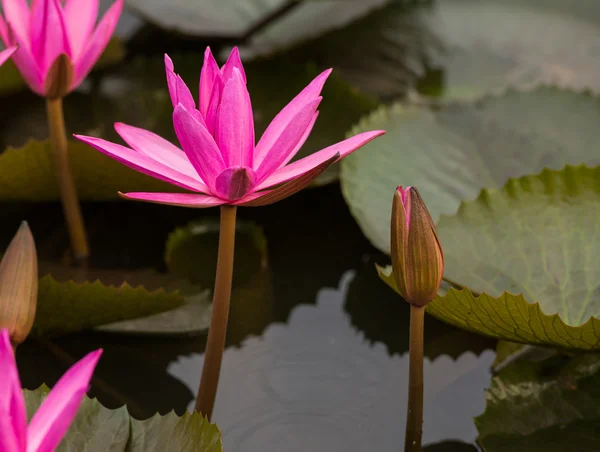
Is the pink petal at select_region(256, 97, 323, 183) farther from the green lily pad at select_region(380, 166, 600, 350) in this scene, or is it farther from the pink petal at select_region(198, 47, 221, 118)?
the green lily pad at select_region(380, 166, 600, 350)

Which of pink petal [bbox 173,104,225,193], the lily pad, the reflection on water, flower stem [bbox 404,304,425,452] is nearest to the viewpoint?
pink petal [bbox 173,104,225,193]

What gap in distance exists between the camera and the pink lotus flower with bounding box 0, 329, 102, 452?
46cm

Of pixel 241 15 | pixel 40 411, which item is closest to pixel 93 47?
pixel 40 411

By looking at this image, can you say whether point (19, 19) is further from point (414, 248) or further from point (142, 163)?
point (414, 248)

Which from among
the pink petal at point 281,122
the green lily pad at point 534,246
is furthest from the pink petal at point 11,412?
the green lily pad at point 534,246

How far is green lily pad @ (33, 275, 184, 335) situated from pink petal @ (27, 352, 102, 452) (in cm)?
32

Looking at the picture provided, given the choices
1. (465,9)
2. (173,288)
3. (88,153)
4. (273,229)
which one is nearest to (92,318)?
(173,288)

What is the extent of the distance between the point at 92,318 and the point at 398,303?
1.28 feet

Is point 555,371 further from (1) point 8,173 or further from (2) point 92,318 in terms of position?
(1) point 8,173

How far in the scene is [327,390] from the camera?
2.76 feet

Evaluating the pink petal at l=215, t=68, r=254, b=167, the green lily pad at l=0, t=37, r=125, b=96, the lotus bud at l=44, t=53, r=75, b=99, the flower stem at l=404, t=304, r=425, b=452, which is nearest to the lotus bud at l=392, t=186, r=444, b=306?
the flower stem at l=404, t=304, r=425, b=452

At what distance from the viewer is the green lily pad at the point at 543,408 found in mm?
746

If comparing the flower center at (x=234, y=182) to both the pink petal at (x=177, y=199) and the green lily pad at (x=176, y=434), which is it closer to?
the pink petal at (x=177, y=199)

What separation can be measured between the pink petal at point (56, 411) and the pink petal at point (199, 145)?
0.58 ft
